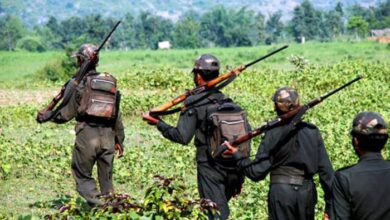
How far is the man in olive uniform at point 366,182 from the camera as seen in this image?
216 inches

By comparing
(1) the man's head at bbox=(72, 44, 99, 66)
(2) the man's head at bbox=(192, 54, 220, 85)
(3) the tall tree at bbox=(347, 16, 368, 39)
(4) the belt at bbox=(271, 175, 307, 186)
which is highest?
(2) the man's head at bbox=(192, 54, 220, 85)

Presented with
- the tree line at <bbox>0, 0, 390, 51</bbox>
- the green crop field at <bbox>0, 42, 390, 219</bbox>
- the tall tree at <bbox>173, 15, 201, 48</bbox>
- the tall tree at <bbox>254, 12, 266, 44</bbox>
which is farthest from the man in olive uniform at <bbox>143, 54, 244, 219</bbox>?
the tall tree at <bbox>254, 12, 266, 44</bbox>

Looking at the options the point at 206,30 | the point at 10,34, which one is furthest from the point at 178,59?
the point at 206,30

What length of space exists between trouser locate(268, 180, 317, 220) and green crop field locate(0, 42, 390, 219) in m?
0.79

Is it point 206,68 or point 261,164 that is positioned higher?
point 206,68

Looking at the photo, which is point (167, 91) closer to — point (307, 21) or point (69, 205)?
point (69, 205)

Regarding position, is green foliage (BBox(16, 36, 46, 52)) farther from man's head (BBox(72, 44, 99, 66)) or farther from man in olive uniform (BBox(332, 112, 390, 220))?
man in olive uniform (BBox(332, 112, 390, 220))

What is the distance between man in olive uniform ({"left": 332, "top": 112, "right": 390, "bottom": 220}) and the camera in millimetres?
5496

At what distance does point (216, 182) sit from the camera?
779cm

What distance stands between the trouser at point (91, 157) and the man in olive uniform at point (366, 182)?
13.8ft

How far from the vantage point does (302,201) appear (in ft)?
22.4

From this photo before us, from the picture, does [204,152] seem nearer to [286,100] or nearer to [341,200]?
[286,100]

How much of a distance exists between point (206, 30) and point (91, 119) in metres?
134

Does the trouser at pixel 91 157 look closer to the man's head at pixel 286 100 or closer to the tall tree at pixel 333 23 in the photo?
the man's head at pixel 286 100
